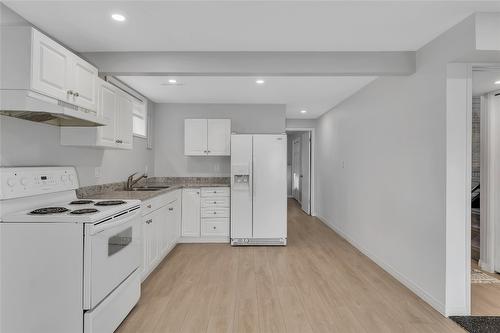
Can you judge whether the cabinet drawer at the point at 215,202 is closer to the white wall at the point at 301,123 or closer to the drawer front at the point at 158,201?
the drawer front at the point at 158,201

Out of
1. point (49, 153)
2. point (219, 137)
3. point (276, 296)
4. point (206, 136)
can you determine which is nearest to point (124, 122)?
point (49, 153)

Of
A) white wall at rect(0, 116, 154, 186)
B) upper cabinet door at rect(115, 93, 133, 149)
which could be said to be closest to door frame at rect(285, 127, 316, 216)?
upper cabinet door at rect(115, 93, 133, 149)

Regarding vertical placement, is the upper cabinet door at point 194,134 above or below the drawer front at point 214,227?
above

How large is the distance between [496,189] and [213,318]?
10.9ft

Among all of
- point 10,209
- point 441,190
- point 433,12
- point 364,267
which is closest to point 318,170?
point 364,267

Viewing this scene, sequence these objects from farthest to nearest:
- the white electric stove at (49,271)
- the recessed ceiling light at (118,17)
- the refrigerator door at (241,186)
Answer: the refrigerator door at (241,186) → the recessed ceiling light at (118,17) → the white electric stove at (49,271)

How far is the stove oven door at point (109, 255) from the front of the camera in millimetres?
1755

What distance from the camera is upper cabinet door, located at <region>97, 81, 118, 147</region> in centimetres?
261

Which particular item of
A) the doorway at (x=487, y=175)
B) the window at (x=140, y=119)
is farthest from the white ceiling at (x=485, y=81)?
the window at (x=140, y=119)

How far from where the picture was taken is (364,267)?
333cm

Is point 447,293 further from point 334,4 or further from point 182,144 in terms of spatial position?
point 182,144

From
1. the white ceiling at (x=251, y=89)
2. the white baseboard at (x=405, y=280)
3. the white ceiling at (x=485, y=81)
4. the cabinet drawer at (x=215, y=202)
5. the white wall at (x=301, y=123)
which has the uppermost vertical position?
the white ceiling at (x=251, y=89)

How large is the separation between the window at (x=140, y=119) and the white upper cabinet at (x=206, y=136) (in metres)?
0.66

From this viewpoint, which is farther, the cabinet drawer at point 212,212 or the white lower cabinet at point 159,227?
the cabinet drawer at point 212,212
